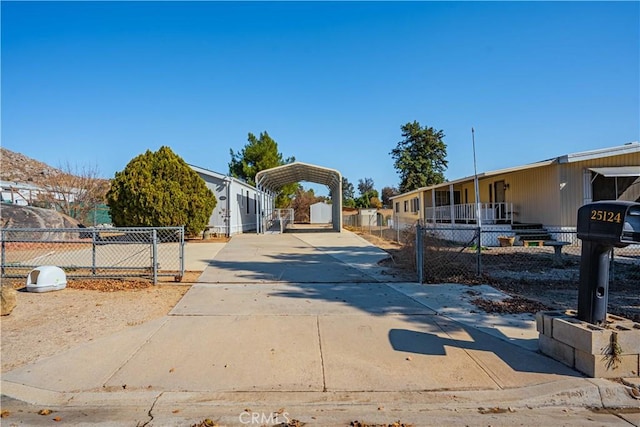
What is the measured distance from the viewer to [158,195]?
15.6 meters

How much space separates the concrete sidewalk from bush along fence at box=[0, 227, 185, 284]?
240 centimetres

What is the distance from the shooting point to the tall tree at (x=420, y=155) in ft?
146

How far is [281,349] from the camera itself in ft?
14.7

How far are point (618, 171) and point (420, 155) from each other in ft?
99.9

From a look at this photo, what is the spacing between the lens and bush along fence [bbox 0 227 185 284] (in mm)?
7715

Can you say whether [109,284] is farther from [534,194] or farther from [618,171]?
[618,171]

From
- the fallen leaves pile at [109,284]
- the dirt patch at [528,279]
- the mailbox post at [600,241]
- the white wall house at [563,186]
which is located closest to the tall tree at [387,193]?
the white wall house at [563,186]

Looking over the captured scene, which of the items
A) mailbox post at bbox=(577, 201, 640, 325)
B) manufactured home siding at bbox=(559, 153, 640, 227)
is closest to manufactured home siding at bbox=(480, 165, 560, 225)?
manufactured home siding at bbox=(559, 153, 640, 227)

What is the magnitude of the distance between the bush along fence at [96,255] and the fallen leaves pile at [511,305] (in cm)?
572

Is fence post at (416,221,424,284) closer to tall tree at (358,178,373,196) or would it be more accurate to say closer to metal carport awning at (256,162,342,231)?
metal carport awning at (256,162,342,231)

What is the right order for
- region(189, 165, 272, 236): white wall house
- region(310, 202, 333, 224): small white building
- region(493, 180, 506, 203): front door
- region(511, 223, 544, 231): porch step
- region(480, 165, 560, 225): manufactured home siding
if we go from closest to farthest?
region(480, 165, 560, 225): manufactured home siding
region(511, 223, 544, 231): porch step
region(493, 180, 506, 203): front door
region(189, 165, 272, 236): white wall house
region(310, 202, 333, 224): small white building

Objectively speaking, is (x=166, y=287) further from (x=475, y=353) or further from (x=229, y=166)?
(x=229, y=166)

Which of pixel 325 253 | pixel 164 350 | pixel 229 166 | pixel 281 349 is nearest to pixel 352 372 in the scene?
pixel 281 349

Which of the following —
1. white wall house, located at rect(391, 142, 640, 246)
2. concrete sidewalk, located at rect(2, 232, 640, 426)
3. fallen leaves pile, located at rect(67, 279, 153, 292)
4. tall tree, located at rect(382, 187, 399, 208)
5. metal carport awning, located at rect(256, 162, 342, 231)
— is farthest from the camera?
tall tree, located at rect(382, 187, 399, 208)
